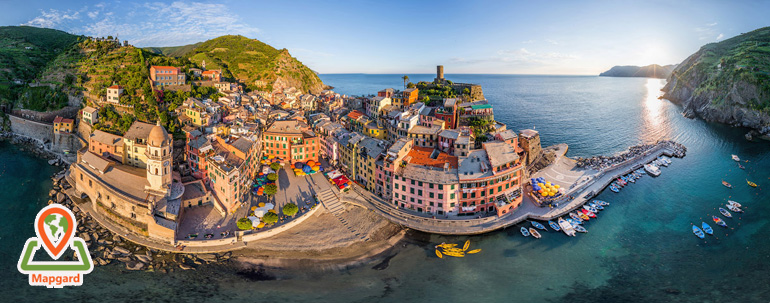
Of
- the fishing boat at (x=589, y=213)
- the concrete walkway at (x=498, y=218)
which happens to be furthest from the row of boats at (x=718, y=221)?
the concrete walkway at (x=498, y=218)

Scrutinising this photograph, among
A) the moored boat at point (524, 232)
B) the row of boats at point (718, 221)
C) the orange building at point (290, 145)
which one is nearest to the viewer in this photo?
the moored boat at point (524, 232)

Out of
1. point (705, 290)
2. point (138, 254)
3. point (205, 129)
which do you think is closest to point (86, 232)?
point (138, 254)

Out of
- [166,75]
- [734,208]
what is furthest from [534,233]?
[166,75]

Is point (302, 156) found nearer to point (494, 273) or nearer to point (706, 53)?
point (494, 273)

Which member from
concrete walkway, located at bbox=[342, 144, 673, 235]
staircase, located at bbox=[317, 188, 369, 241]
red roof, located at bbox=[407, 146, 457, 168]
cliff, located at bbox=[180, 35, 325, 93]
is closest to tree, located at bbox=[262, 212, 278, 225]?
staircase, located at bbox=[317, 188, 369, 241]

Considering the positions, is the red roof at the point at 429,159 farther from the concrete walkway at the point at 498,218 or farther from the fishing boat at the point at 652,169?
the fishing boat at the point at 652,169
